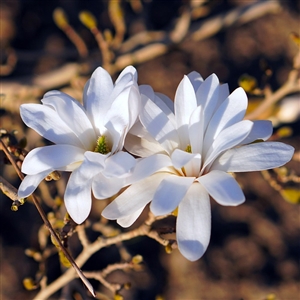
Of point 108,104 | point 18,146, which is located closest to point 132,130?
point 108,104

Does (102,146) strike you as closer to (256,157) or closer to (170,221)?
(256,157)

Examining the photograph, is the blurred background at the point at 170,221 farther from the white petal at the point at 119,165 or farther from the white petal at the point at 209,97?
the white petal at the point at 119,165

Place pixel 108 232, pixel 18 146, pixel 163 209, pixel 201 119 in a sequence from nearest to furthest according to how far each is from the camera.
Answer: pixel 163 209 < pixel 201 119 < pixel 18 146 < pixel 108 232

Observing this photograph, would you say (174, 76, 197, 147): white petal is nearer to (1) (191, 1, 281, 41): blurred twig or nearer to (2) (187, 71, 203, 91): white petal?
(2) (187, 71, 203, 91): white petal

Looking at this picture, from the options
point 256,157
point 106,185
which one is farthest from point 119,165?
point 256,157

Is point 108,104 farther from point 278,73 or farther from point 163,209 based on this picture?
point 278,73

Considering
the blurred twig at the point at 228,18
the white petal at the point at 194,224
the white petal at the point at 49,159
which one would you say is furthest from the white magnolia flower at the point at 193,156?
the blurred twig at the point at 228,18
